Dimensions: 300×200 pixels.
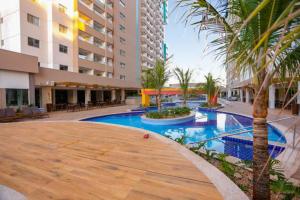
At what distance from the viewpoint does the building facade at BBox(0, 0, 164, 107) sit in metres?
16.7

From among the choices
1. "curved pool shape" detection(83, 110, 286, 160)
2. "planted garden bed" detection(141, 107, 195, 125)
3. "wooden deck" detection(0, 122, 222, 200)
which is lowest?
"curved pool shape" detection(83, 110, 286, 160)

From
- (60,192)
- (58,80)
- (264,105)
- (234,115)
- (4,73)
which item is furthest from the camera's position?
(58,80)

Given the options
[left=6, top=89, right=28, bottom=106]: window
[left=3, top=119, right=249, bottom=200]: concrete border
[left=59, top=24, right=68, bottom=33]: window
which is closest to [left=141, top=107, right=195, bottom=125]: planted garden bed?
[left=3, top=119, right=249, bottom=200]: concrete border

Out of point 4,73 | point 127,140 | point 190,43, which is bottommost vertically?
point 127,140

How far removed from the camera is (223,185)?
8.60 ft

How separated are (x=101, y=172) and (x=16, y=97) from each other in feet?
48.1

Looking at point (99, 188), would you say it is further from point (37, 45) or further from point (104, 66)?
point (104, 66)

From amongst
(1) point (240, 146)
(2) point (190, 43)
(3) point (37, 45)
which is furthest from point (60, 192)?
(3) point (37, 45)

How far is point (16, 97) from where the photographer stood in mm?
13906

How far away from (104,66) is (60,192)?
26.3 meters

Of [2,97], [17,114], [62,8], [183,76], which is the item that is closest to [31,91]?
[2,97]

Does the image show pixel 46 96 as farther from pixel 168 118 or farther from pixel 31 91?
pixel 168 118

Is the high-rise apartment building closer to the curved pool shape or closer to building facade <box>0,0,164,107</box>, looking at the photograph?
building facade <box>0,0,164,107</box>

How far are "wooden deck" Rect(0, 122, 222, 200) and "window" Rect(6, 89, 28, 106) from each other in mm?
10774
